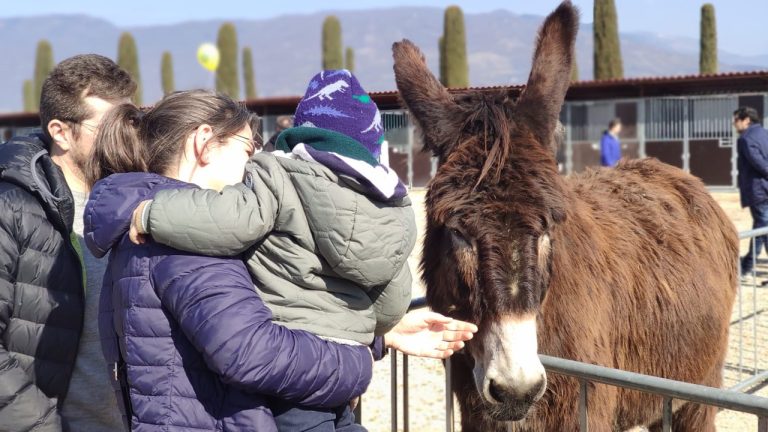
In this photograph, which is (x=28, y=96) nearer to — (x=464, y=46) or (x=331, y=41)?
(x=331, y=41)

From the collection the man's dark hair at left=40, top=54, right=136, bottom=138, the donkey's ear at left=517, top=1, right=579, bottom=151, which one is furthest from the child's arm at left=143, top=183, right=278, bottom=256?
the donkey's ear at left=517, top=1, right=579, bottom=151

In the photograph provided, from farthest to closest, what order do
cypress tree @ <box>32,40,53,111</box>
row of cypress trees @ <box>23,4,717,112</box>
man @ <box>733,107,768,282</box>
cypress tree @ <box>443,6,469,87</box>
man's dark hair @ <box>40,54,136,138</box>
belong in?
cypress tree @ <box>32,40,53,111</box> < cypress tree @ <box>443,6,469,87</box> < row of cypress trees @ <box>23,4,717,112</box> < man @ <box>733,107,768,282</box> < man's dark hair @ <box>40,54,136,138</box>

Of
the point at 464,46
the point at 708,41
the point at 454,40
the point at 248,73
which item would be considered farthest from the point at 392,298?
the point at 248,73

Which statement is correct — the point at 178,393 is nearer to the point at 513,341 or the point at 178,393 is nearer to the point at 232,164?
the point at 232,164

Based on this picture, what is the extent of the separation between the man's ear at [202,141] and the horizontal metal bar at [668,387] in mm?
1272

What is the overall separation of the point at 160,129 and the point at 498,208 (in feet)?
3.89

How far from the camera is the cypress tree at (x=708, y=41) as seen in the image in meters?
33.4

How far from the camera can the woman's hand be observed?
7.15 ft

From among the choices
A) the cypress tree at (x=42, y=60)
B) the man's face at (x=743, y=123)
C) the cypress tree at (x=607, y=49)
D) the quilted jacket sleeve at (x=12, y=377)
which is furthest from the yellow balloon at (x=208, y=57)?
the cypress tree at (x=42, y=60)

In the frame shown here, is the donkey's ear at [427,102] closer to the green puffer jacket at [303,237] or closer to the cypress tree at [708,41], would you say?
the green puffer jacket at [303,237]

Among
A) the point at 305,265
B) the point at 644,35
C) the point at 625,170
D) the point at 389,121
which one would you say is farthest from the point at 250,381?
the point at 644,35

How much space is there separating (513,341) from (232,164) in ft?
3.54

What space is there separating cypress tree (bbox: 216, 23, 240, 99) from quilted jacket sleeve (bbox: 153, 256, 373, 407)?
5669 cm

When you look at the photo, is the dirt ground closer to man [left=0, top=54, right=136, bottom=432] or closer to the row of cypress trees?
man [left=0, top=54, right=136, bottom=432]
